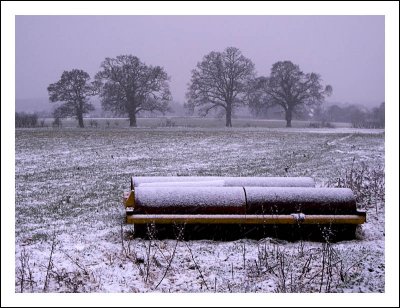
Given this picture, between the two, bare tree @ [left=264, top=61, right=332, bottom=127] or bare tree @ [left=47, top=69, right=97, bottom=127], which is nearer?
bare tree @ [left=47, top=69, right=97, bottom=127]

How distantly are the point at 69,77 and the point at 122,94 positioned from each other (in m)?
5.56

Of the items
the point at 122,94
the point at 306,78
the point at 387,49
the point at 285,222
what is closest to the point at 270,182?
the point at 285,222

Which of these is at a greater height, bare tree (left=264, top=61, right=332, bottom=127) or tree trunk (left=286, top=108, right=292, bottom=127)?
bare tree (left=264, top=61, right=332, bottom=127)

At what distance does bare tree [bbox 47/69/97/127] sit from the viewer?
1692 inches

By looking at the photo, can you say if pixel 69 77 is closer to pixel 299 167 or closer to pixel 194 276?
pixel 299 167

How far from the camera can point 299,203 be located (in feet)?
21.5

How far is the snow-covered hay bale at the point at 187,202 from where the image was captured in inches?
247

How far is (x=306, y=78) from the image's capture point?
53.2m

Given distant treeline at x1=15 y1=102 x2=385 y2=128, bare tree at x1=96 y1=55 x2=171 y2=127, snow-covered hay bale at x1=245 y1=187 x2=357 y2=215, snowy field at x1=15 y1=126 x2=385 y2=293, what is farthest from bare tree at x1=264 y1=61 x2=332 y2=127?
snow-covered hay bale at x1=245 y1=187 x2=357 y2=215

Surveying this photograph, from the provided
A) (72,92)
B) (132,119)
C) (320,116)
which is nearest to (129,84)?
(132,119)

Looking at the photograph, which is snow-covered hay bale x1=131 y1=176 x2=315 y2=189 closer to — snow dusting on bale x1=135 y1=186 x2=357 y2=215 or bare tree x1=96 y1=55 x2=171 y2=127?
snow dusting on bale x1=135 y1=186 x2=357 y2=215

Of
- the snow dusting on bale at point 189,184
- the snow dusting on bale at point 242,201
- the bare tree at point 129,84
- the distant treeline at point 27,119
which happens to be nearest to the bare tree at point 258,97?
the bare tree at point 129,84

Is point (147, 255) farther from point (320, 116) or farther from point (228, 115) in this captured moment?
point (320, 116)

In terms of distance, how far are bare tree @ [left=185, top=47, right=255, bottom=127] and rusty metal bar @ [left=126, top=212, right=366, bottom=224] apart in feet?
131
